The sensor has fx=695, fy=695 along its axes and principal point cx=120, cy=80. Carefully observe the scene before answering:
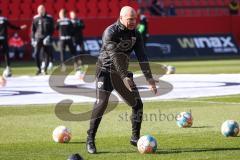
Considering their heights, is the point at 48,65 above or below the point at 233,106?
below

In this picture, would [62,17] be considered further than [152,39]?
No

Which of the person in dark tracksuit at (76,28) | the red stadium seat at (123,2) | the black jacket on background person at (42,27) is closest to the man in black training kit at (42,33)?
the black jacket on background person at (42,27)

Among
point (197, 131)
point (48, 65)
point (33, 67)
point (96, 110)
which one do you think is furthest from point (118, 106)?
point (33, 67)

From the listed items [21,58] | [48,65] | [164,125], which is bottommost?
[21,58]

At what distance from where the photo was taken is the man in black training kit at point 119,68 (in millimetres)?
10984

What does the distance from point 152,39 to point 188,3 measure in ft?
26.8

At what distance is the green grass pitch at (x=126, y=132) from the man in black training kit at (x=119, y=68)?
1.56ft

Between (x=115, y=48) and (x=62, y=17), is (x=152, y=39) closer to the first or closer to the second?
(x=62, y=17)

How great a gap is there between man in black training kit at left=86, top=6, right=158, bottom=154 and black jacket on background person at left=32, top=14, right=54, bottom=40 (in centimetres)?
1659

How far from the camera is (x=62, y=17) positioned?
30703 mm

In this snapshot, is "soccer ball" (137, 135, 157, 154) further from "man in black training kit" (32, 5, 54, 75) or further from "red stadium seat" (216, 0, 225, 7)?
"red stadium seat" (216, 0, 225, 7)

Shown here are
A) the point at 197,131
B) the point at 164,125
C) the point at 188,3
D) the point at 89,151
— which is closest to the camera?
the point at 89,151

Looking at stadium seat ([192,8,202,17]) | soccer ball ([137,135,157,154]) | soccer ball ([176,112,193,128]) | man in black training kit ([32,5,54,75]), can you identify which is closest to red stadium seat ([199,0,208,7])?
stadium seat ([192,8,202,17])

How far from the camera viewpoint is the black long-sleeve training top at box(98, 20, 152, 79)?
1100 centimetres
